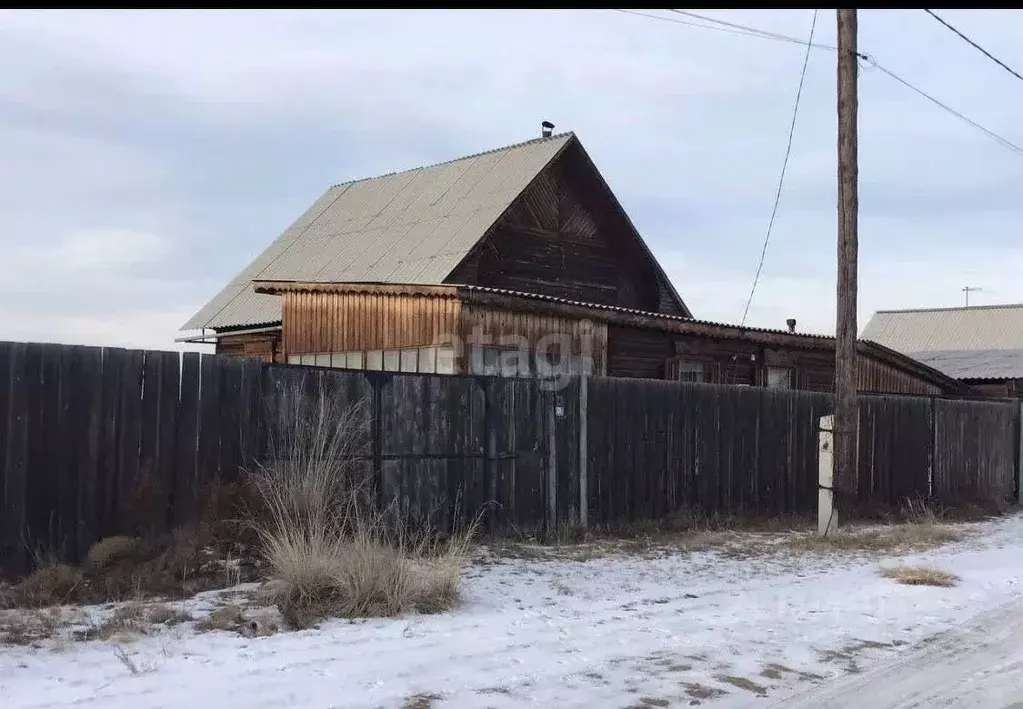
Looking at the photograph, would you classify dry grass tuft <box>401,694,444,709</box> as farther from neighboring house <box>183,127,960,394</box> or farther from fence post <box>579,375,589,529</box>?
neighboring house <box>183,127,960,394</box>

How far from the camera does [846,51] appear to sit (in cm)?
1394

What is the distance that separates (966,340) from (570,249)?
1962cm

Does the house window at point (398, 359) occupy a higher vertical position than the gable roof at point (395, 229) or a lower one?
lower

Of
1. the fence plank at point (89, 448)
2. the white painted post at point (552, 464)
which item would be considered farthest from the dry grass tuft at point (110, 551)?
the white painted post at point (552, 464)

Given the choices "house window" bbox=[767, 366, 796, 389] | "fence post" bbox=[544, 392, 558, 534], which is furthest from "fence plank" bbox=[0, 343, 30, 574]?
"house window" bbox=[767, 366, 796, 389]

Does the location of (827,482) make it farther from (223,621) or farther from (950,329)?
(950,329)

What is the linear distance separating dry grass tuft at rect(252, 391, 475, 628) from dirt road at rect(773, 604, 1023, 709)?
3095 mm

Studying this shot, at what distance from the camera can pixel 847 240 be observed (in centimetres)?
1406

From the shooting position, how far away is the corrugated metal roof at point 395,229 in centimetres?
2197

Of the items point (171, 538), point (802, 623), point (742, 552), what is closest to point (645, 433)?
point (742, 552)

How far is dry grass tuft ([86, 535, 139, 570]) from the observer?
812cm

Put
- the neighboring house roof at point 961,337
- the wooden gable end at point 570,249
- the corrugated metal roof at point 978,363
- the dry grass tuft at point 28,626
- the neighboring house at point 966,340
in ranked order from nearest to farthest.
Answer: the dry grass tuft at point 28,626 < the wooden gable end at point 570,249 < the corrugated metal roof at point 978,363 < the neighboring house at point 966,340 < the neighboring house roof at point 961,337

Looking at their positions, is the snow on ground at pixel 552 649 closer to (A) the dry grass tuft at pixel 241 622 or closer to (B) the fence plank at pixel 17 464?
(A) the dry grass tuft at pixel 241 622

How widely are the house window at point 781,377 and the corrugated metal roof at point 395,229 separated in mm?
6490
